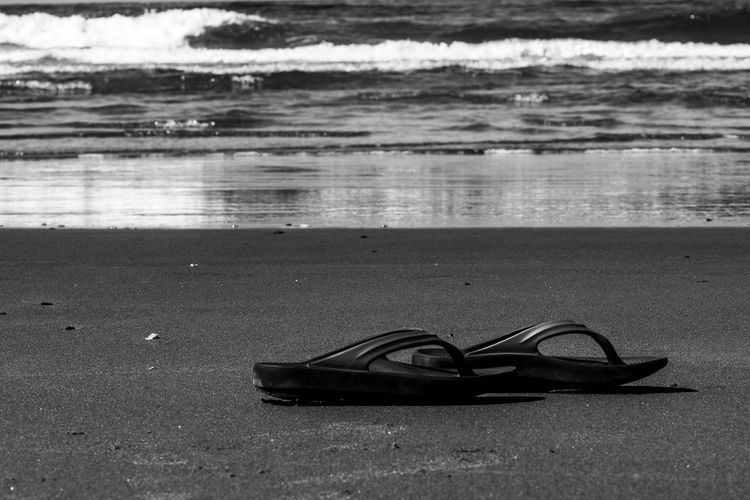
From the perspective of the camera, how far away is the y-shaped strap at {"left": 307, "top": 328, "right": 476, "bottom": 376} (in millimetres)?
3443

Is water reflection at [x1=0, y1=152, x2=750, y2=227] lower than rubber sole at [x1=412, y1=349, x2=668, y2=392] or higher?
lower

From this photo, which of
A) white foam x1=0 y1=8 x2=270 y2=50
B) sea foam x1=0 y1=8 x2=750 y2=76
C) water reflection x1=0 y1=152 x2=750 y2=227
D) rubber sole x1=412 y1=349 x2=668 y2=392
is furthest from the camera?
white foam x1=0 y1=8 x2=270 y2=50

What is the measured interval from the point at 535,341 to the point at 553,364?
0.29ft

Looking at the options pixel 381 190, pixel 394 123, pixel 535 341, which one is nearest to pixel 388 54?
pixel 394 123

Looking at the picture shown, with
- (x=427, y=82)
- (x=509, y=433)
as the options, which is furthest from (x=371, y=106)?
(x=509, y=433)

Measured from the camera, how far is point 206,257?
6578 mm

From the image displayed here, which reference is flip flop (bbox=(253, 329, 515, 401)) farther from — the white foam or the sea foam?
the white foam

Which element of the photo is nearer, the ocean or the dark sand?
the dark sand

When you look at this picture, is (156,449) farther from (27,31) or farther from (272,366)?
(27,31)

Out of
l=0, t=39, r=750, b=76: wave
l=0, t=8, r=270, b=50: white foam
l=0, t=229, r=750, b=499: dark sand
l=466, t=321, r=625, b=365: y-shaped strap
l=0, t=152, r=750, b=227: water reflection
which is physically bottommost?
l=0, t=152, r=750, b=227: water reflection

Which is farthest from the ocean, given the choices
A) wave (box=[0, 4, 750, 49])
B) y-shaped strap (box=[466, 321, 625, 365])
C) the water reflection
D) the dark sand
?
y-shaped strap (box=[466, 321, 625, 365])

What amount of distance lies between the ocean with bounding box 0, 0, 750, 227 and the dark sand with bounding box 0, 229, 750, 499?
5.08 feet

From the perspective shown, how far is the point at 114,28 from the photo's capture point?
1775 inches

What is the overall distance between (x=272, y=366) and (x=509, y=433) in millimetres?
713
